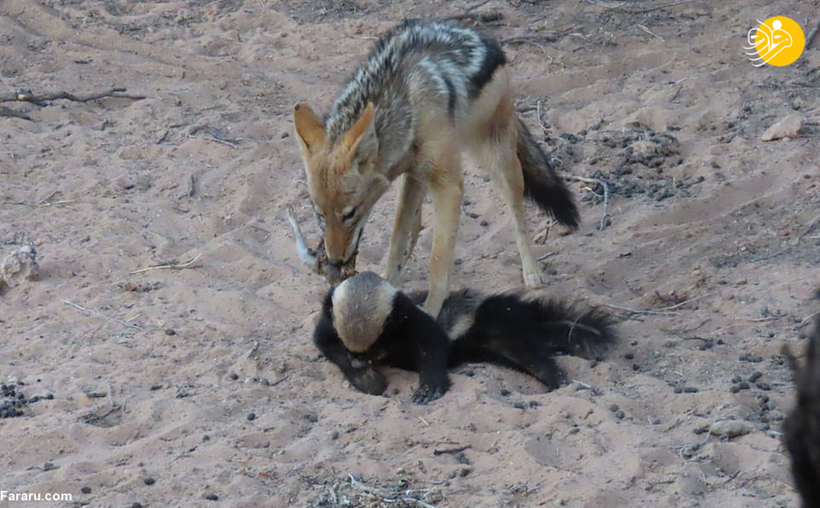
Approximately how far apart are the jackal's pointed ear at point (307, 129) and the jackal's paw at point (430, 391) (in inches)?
68.3

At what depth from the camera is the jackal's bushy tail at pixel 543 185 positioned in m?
7.73

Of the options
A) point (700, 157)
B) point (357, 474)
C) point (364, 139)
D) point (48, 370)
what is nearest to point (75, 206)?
point (48, 370)

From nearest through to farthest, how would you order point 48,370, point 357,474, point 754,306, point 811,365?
point 811,365, point 357,474, point 48,370, point 754,306

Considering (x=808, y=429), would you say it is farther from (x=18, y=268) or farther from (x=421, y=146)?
(x=18, y=268)

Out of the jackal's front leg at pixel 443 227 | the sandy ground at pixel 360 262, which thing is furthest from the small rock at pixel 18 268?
the jackal's front leg at pixel 443 227

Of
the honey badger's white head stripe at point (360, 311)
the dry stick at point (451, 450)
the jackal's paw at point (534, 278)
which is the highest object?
the dry stick at point (451, 450)

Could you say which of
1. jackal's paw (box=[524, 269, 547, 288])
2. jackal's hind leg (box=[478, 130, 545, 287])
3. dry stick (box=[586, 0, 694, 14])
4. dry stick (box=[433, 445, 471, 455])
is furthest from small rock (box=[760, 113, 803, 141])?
dry stick (box=[433, 445, 471, 455])

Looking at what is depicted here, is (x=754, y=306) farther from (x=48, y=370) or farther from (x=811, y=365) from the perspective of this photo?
(x=811, y=365)

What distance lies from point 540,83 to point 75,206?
4.44 meters

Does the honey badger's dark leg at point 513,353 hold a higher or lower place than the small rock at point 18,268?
higher

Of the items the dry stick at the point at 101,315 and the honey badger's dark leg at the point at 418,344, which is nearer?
the honey badger's dark leg at the point at 418,344

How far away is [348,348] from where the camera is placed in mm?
6047

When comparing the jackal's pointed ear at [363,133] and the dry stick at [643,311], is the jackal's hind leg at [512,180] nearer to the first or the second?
the dry stick at [643,311]

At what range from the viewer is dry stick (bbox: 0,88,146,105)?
973 centimetres
